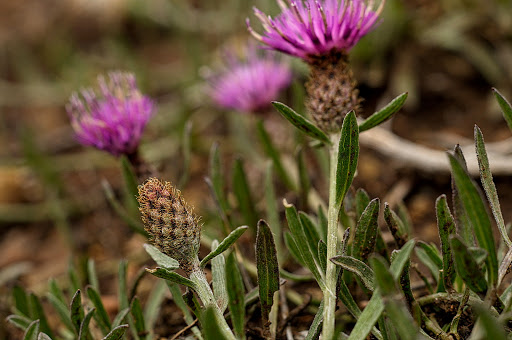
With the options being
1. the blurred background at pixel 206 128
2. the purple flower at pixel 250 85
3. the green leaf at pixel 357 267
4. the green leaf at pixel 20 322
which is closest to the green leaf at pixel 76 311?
the green leaf at pixel 20 322

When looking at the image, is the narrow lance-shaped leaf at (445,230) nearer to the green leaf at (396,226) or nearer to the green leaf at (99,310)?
the green leaf at (396,226)

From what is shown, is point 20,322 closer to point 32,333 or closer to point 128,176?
point 32,333

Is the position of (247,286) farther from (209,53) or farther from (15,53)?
(15,53)

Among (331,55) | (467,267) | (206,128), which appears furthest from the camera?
(206,128)

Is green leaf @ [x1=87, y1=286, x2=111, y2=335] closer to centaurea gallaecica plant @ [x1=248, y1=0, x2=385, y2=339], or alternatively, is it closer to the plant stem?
the plant stem

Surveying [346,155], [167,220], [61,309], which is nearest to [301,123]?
[346,155]
